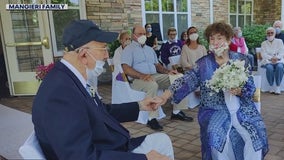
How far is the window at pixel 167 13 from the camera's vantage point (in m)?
8.12

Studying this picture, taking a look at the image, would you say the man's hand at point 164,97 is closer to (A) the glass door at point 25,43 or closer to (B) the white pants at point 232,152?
(B) the white pants at point 232,152

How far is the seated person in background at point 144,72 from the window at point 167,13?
4.06 metres

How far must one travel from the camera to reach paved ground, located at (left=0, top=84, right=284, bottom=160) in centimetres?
286

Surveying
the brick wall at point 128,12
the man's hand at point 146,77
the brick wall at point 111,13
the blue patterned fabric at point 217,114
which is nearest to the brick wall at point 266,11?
the brick wall at point 128,12

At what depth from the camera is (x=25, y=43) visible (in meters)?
5.10

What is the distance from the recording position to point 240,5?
37.8ft

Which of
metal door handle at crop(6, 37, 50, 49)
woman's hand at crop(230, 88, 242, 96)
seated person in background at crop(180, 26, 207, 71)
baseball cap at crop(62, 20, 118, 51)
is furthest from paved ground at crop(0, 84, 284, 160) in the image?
baseball cap at crop(62, 20, 118, 51)

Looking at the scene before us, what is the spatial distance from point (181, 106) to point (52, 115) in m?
2.98

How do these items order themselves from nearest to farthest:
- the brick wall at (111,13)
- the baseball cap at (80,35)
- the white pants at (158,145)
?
the baseball cap at (80,35)
the white pants at (158,145)
the brick wall at (111,13)

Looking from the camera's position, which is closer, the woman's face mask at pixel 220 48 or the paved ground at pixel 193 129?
the woman's face mask at pixel 220 48

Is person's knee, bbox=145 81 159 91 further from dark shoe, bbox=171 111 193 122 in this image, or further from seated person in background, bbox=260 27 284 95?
seated person in background, bbox=260 27 284 95

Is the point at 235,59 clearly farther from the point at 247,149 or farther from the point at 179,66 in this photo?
the point at 179,66

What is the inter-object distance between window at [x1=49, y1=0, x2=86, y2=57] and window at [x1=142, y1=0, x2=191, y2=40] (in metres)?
2.29

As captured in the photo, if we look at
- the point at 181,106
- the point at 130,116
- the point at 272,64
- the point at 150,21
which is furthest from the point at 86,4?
the point at 130,116
